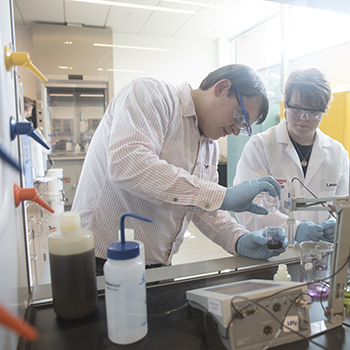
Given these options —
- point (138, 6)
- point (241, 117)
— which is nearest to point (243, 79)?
point (241, 117)

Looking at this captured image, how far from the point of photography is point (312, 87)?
150cm

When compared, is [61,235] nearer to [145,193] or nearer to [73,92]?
[145,193]

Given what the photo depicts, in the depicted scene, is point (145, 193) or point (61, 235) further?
point (145, 193)

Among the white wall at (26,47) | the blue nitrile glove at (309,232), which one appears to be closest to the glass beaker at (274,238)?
the blue nitrile glove at (309,232)

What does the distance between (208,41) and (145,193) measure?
5541mm

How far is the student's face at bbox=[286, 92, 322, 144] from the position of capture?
1555 millimetres

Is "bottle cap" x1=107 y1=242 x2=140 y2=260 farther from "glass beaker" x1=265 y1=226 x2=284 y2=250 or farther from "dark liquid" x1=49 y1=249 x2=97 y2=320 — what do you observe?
"glass beaker" x1=265 y1=226 x2=284 y2=250

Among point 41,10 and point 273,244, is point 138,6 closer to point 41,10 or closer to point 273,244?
point 41,10

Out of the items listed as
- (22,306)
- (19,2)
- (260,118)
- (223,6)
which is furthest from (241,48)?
(22,306)

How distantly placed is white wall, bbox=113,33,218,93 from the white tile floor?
2922 millimetres

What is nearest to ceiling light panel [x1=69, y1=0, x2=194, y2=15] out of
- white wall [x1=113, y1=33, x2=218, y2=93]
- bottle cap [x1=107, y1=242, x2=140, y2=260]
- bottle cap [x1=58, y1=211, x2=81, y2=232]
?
white wall [x1=113, y1=33, x2=218, y2=93]

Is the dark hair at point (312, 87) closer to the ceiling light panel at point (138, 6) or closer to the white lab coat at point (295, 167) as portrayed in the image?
the white lab coat at point (295, 167)

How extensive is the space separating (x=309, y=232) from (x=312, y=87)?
2.34 feet

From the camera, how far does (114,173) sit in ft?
3.08
